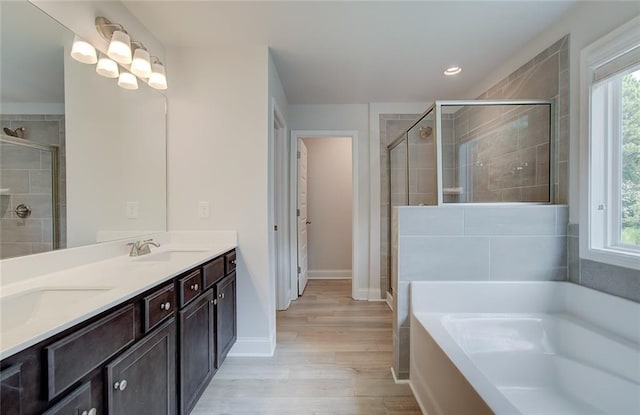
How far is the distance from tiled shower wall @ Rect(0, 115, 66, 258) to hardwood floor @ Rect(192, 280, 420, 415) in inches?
48.2

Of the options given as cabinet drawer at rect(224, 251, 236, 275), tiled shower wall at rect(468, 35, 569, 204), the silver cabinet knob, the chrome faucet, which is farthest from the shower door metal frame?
tiled shower wall at rect(468, 35, 569, 204)

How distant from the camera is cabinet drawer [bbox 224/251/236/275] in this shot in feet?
6.19

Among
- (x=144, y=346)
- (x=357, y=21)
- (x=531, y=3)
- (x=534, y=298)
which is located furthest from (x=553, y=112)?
(x=144, y=346)

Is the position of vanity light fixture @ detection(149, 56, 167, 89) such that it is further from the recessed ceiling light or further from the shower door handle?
the recessed ceiling light

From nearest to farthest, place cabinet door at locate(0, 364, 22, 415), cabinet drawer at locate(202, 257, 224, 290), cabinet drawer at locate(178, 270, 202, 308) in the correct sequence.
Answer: cabinet door at locate(0, 364, 22, 415) → cabinet drawer at locate(178, 270, 202, 308) → cabinet drawer at locate(202, 257, 224, 290)

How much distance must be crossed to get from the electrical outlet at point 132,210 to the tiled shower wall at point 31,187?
452 millimetres

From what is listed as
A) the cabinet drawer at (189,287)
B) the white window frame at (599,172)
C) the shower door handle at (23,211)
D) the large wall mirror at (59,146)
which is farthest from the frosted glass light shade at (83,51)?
the white window frame at (599,172)

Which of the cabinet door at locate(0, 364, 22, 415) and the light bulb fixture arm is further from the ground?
the light bulb fixture arm

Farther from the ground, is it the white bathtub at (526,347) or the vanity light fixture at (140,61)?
the vanity light fixture at (140,61)

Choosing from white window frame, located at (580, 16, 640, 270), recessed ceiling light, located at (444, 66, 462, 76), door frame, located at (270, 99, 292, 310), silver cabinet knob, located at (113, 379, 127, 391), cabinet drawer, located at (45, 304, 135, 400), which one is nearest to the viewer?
cabinet drawer, located at (45, 304, 135, 400)

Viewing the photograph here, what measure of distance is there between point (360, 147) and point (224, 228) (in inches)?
78.0

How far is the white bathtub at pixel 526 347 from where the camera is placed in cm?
120

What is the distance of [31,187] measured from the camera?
1130mm

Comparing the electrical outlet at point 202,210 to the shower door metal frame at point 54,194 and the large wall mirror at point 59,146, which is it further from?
the shower door metal frame at point 54,194
